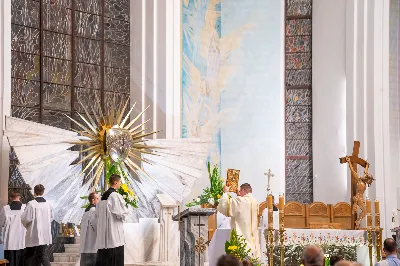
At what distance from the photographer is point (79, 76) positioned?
792 inches

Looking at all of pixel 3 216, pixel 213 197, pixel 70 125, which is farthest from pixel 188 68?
pixel 3 216

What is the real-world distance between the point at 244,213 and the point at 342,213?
5.11m

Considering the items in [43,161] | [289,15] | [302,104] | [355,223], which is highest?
[289,15]

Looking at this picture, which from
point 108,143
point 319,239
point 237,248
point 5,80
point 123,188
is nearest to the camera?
point 237,248

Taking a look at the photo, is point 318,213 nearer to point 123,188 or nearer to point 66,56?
point 123,188

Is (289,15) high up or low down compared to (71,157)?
up

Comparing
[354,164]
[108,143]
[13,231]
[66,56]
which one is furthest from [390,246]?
[66,56]

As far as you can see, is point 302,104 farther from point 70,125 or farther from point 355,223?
point 70,125

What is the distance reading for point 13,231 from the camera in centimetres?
1586

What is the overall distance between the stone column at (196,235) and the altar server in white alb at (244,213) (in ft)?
4.18

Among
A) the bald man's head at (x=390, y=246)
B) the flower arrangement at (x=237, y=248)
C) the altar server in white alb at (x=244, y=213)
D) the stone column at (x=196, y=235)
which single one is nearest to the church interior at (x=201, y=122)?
the altar server in white alb at (x=244, y=213)

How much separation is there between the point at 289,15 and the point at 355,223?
19.2 feet

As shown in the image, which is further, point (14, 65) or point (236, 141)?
point (236, 141)

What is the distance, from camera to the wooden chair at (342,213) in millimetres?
20312
